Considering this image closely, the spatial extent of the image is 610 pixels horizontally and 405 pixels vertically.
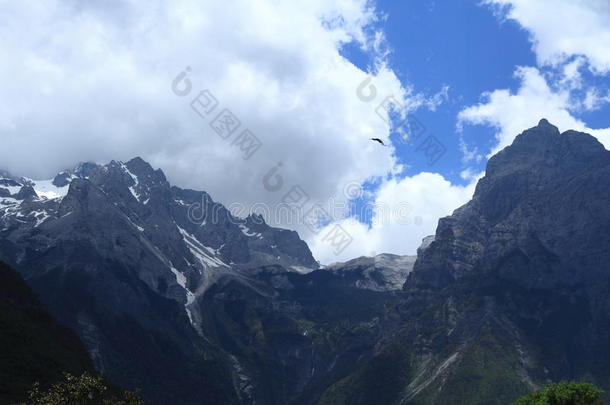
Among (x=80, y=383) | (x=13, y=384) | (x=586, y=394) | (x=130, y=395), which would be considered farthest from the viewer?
(x=13, y=384)

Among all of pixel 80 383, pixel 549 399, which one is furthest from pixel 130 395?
pixel 549 399

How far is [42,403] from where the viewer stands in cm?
10575

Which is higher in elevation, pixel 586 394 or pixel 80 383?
pixel 80 383

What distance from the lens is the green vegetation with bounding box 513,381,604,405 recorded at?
5131 inches

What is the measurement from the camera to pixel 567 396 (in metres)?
132

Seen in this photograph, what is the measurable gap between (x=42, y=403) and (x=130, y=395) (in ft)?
57.0

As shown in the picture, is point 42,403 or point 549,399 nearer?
point 42,403

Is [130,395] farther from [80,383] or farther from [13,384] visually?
[13,384]

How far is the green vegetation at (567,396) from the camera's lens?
130325mm

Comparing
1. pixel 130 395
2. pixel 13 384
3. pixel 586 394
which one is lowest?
pixel 586 394

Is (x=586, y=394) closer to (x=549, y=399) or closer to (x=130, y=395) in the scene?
(x=549, y=399)

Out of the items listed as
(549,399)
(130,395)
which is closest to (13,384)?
(130,395)

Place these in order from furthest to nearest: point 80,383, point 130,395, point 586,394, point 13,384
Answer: point 13,384
point 586,394
point 130,395
point 80,383

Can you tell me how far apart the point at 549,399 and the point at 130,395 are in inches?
3668
